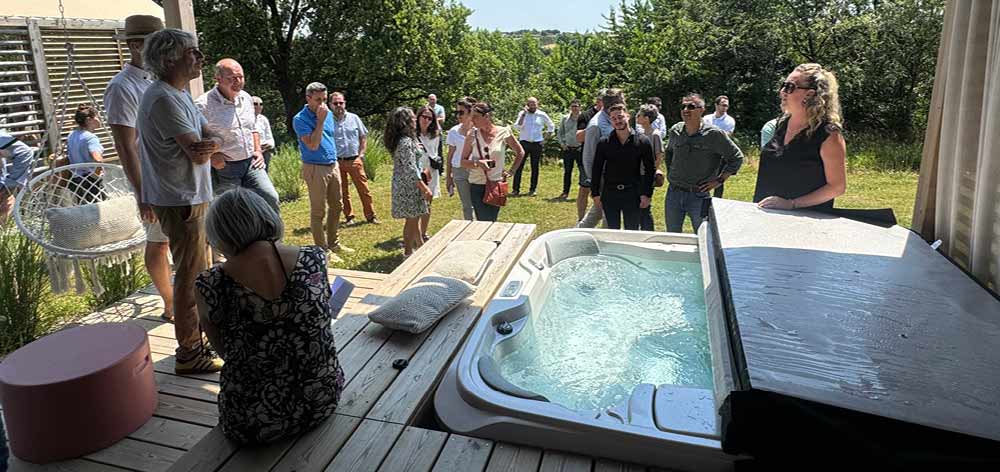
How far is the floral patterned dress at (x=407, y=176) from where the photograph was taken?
482 centimetres

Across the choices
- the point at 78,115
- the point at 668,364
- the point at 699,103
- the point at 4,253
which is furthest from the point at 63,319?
the point at 699,103

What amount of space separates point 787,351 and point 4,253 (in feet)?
12.9

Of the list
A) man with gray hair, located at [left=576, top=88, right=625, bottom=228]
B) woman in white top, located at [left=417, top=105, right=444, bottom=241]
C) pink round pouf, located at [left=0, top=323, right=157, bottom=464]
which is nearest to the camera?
pink round pouf, located at [left=0, top=323, right=157, bottom=464]

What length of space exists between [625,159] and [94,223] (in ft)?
11.2

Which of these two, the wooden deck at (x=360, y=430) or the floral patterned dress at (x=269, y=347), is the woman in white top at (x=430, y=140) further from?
the floral patterned dress at (x=269, y=347)

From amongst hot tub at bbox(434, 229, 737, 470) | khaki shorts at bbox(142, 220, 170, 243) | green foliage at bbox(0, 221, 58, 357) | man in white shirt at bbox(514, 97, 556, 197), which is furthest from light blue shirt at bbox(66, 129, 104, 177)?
man in white shirt at bbox(514, 97, 556, 197)

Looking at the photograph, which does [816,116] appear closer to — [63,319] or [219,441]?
[219,441]

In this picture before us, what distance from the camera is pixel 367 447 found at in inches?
81.2

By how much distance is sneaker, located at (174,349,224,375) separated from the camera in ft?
9.53

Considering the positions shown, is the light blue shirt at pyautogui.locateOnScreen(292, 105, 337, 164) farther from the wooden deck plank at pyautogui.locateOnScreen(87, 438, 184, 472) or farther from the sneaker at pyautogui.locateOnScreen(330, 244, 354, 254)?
the wooden deck plank at pyautogui.locateOnScreen(87, 438, 184, 472)

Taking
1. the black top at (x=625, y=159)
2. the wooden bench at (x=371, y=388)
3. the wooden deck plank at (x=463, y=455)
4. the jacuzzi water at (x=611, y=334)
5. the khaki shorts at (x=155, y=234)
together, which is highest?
the black top at (x=625, y=159)

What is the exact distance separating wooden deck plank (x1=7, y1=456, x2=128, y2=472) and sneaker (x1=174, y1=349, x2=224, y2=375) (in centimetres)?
68

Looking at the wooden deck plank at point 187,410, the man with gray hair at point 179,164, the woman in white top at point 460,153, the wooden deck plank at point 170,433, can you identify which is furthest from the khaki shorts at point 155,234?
the woman in white top at point 460,153

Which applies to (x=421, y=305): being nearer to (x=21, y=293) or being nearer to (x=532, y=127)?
(x=21, y=293)
